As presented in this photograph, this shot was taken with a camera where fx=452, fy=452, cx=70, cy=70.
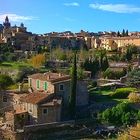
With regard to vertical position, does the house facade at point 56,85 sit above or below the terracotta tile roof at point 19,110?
above

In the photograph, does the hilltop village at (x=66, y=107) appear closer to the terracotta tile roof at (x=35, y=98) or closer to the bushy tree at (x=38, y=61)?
Answer: the terracotta tile roof at (x=35, y=98)

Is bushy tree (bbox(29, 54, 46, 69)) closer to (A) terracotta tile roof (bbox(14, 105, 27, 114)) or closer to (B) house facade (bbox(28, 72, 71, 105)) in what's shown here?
(B) house facade (bbox(28, 72, 71, 105))

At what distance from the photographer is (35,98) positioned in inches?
1431

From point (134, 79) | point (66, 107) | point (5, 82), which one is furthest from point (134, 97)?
point (5, 82)

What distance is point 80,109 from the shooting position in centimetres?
3859

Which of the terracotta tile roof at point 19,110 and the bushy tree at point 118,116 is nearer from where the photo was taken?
the bushy tree at point 118,116

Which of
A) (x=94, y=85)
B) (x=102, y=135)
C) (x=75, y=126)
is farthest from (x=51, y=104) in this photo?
(x=94, y=85)

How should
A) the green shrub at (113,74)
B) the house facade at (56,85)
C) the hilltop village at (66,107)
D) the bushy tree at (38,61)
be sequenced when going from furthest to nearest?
the bushy tree at (38,61), the green shrub at (113,74), the house facade at (56,85), the hilltop village at (66,107)

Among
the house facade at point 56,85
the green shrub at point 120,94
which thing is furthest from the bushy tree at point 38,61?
the house facade at point 56,85

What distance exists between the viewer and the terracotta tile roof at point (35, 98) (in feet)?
117

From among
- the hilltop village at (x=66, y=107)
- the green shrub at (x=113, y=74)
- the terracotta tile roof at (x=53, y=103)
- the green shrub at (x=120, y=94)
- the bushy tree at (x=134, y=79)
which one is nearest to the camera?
the hilltop village at (x=66, y=107)

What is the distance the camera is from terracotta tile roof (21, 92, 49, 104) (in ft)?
117

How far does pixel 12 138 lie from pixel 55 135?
3.20 m

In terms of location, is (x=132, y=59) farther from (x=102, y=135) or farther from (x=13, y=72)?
(x=102, y=135)
